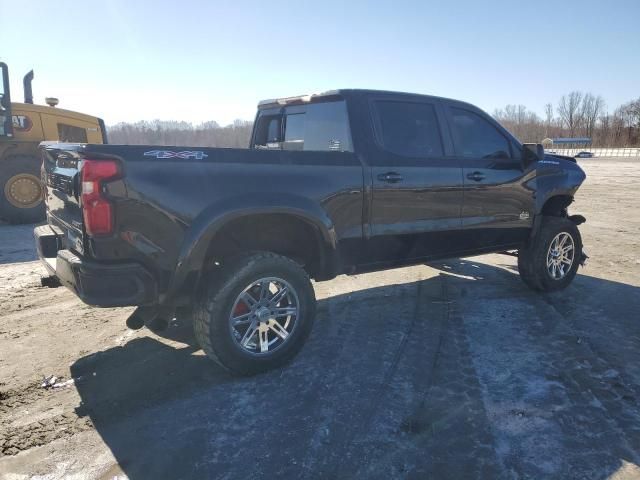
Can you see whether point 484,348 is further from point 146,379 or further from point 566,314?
point 146,379

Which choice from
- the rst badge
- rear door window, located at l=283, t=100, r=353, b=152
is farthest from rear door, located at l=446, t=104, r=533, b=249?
the rst badge

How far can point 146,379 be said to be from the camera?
3.40m

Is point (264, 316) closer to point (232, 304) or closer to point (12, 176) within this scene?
point (232, 304)

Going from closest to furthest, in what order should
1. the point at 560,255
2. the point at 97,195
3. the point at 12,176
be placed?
the point at 97,195 < the point at 560,255 < the point at 12,176

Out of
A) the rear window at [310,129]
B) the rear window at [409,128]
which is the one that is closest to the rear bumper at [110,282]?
the rear window at [310,129]

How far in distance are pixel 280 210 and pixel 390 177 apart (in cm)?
111

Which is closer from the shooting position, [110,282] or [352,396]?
[110,282]

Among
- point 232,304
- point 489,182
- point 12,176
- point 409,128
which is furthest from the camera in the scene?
point 12,176

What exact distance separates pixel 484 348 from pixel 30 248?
6929 millimetres

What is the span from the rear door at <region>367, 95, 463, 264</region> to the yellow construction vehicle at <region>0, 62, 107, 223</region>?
821cm

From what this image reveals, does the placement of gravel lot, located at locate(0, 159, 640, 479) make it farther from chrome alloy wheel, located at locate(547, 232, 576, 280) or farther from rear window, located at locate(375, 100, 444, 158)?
rear window, located at locate(375, 100, 444, 158)

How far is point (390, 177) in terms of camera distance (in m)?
3.98

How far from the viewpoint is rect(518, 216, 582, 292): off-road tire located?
17.4ft

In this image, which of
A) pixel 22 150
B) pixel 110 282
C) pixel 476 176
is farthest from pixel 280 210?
pixel 22 150
